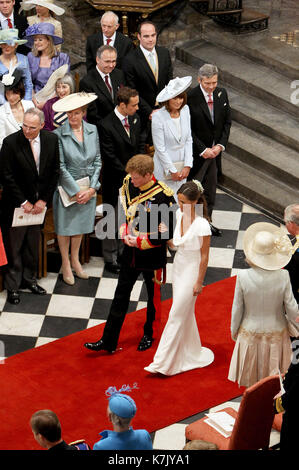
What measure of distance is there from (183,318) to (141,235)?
69 cm

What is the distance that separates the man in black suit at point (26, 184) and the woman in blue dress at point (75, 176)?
0.40 feet

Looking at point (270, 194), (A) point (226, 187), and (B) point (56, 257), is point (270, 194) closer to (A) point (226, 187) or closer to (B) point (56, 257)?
(A) point (226, 187)

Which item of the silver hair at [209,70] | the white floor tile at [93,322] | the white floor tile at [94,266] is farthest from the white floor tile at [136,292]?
the silver hair at [209,70]

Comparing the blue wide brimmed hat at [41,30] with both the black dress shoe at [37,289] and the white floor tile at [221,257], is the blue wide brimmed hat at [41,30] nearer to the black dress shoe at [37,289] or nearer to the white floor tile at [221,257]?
the black dress shoe at [37,289]

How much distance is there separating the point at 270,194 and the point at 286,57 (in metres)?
1.96

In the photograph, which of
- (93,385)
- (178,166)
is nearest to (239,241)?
(178,166)

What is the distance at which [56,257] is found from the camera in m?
8.59

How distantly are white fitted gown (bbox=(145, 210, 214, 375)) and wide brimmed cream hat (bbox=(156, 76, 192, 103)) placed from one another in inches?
63.1

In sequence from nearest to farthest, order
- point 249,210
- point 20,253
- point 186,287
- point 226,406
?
point 226,406 → point 186,287 → point 20,253 → point 249,210

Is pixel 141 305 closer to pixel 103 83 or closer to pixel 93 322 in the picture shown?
pixel 93 322

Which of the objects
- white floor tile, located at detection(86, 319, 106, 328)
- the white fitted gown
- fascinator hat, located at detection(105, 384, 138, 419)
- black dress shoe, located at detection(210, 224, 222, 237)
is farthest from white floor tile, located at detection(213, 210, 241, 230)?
fascinator hat, located at detection(105, 384, 138, 419)

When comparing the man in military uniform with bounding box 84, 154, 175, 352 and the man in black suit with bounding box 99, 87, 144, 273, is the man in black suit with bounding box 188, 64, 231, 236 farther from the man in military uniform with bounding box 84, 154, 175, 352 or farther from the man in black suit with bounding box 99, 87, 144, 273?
the man in military uniform with bounding box 84, 154, 175, 352

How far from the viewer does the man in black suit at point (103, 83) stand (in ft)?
27.5

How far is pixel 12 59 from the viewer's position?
8.47m
